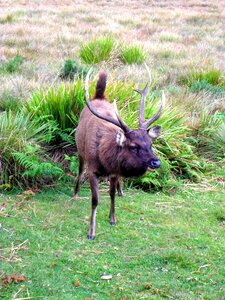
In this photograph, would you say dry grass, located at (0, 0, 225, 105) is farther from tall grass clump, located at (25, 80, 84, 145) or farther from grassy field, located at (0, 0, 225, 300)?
tall grass clump, located at (25, 80, 84, 145)

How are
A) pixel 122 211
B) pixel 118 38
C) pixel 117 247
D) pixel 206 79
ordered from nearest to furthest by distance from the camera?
pixel 117 247 → pixel 122 211 → pixel 206 79 → pixel 118 38

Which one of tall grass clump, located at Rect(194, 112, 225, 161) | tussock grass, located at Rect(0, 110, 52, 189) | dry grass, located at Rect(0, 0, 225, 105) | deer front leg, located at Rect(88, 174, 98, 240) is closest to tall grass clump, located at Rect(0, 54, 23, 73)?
dry grass, located at Rect(0, 0, 225, 105)

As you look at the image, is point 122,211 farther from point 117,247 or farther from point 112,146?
point 112,146

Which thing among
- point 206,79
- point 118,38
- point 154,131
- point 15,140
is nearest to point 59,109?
point 15,140

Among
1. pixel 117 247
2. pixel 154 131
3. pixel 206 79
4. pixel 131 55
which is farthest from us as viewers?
pixel 131 55

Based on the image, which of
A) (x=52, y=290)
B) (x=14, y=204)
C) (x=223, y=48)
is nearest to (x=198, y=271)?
(x=52, y=290)

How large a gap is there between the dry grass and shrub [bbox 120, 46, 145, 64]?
40 centimetres

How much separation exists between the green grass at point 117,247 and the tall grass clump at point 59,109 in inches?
36.7

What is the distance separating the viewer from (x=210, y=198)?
6812mm

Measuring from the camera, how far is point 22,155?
20.6 ft

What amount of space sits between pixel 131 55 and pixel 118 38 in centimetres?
365

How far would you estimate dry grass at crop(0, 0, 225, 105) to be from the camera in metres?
11.4

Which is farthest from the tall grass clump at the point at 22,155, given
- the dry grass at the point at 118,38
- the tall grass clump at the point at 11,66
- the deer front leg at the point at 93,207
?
the tall grass clump at the point at 11,66

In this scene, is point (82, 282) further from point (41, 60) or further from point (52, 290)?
point (41, 60)
